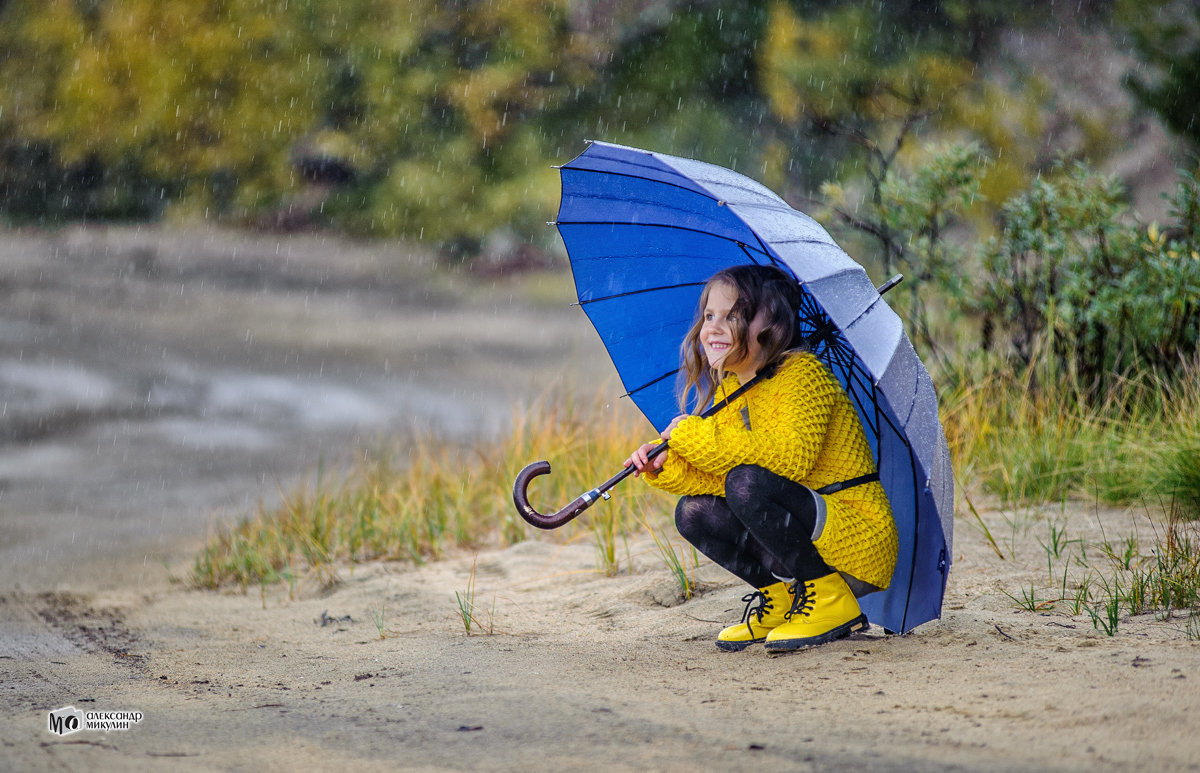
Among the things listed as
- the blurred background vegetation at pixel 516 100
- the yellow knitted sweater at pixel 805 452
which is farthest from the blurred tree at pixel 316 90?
the yellow knitted sweater at pixel 805 452

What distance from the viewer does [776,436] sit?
9.82ft

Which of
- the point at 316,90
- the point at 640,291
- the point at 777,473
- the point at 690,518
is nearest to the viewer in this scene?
the point at 777,473

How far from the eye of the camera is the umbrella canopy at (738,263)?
8.91 feet

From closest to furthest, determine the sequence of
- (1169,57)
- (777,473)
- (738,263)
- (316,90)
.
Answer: (777,473)
(738,263)
(1169,57)
(316,90)

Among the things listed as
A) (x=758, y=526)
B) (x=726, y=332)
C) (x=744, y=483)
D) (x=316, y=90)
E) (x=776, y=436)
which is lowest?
(x=758, y=526)

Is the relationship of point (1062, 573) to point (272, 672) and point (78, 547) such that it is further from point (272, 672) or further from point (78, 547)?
point (78, 547)

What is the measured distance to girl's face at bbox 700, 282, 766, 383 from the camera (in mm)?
3096

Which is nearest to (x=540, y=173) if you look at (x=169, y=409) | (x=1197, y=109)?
(x=169, y=409)

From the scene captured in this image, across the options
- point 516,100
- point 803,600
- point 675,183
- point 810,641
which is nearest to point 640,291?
point 675,183

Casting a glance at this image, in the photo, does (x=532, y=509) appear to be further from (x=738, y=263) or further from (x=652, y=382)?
(x=738, y=263)

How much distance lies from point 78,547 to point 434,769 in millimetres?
6280

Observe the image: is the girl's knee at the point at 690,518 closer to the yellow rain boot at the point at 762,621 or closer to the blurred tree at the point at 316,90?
the yellow rain boot at the point at 762,621

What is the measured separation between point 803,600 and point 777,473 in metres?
0.45

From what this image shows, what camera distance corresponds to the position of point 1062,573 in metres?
3.83
